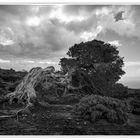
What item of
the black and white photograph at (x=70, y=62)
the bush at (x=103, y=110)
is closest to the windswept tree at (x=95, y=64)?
the black and white photograph at (x=70, y=62)

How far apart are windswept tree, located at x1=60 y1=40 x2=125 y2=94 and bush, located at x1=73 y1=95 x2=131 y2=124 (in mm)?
610

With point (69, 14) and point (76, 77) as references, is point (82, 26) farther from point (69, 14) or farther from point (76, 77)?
point (76, 77)

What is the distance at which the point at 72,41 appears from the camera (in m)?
4.81

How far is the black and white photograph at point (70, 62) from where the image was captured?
441 cm

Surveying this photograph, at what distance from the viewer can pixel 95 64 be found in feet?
16.7

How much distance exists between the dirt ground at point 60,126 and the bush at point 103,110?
0.35ft

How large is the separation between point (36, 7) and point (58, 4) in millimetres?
479

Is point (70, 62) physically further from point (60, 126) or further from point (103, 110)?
point (60, 126)

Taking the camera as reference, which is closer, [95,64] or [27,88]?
[27,88]

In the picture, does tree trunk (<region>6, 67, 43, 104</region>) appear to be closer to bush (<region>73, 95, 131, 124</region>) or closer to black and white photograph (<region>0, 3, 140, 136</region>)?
black and white photograph (<region>0, 3, 140, 136</region>)

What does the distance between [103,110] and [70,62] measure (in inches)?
59.7

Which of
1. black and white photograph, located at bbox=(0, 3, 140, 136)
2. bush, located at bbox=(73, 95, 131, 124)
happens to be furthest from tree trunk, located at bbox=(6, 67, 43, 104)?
bush, located at bbox=(73, 95, 131, 124)

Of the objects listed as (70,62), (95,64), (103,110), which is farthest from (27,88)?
(103,110)
